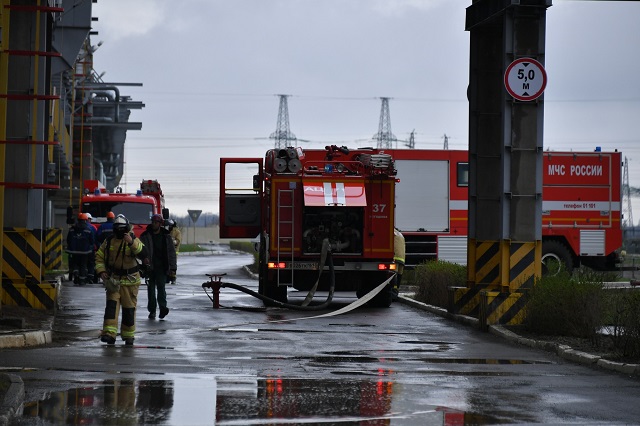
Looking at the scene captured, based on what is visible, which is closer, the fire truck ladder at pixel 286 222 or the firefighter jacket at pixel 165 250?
the firefighter jacket at pixel 165 250

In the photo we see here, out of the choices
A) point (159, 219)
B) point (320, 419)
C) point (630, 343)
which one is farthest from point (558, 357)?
point (159, 219)

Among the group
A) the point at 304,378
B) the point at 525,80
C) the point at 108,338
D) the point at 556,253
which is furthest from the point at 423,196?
the point at 304,378

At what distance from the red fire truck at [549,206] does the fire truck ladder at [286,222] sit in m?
10.3

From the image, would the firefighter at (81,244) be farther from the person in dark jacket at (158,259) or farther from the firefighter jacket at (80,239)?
the person in dark jacket at (158,259)

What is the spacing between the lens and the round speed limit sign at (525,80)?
18.2 meters

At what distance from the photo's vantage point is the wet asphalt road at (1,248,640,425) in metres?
9.34

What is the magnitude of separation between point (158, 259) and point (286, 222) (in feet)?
12.8

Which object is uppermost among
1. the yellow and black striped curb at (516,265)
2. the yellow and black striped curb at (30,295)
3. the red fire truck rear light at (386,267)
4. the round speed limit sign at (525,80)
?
the round speed limit sign at (525,80)

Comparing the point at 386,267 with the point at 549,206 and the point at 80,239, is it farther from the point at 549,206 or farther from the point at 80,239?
the point at 549,206

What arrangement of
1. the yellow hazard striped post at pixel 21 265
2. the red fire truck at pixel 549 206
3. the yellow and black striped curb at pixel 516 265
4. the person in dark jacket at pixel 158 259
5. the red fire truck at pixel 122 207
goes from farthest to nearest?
the red fire truck at pixel 122 207, the red fire truck at pixel 549 206, the person in dark jacket at pixel 158 259, the yellow and black striped curb at pixel 516 265, the yellow hazard striped post at pixel 21 265

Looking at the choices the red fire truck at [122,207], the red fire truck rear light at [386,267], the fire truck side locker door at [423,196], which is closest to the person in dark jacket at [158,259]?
the red fire truck rear light at [386,267]

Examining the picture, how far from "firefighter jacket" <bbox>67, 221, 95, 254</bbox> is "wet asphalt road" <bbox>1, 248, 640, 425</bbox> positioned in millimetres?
11165

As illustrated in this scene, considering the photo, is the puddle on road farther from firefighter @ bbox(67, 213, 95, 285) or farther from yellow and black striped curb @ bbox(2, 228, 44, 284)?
firefighter @ bbox(67, 213, 95, 285)

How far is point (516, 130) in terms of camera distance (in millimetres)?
18766
